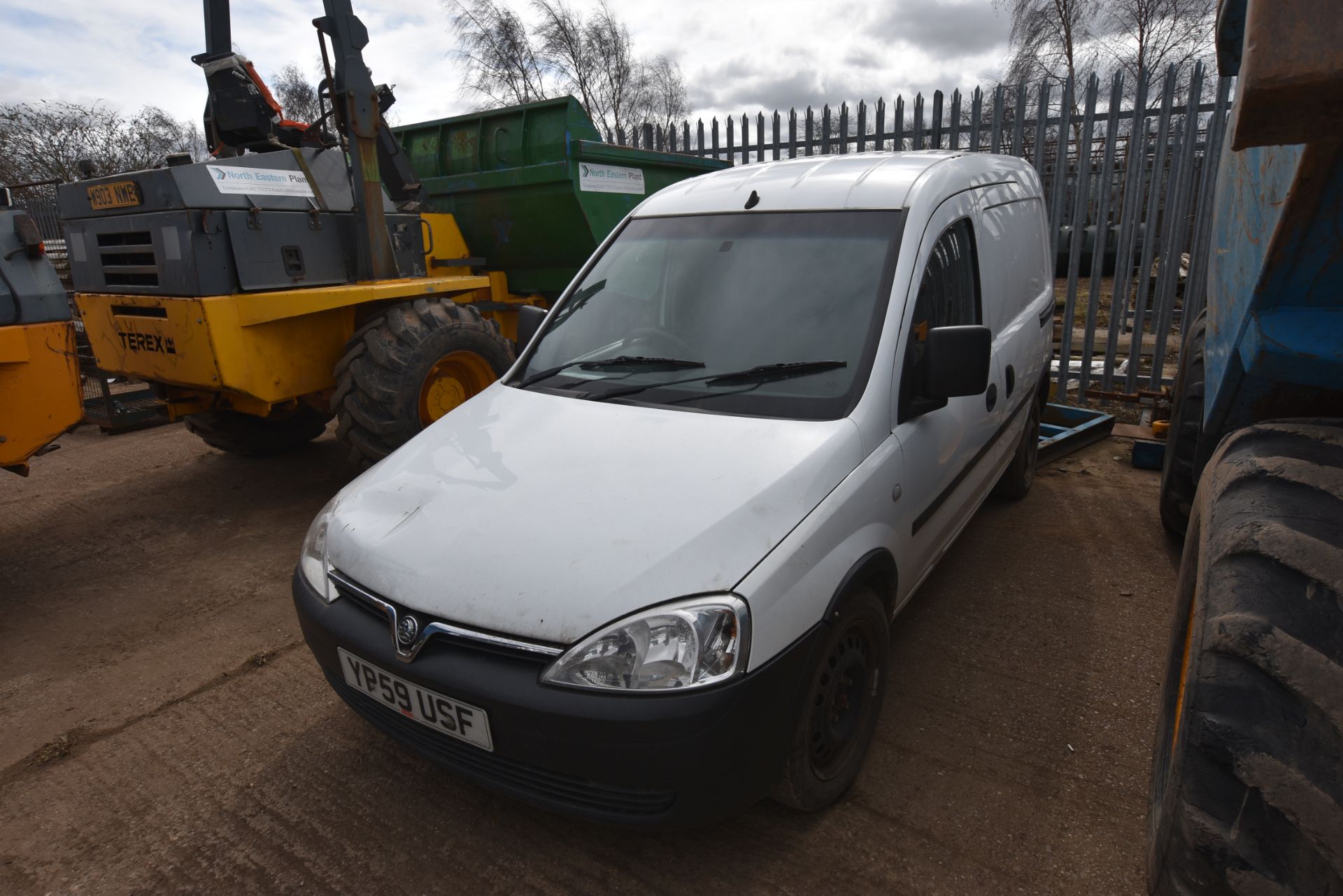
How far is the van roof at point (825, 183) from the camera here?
2.92m

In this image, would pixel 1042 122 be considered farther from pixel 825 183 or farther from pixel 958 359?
pixel 958 359

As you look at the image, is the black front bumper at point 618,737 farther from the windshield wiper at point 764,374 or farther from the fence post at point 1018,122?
the fence post at point 1018,122

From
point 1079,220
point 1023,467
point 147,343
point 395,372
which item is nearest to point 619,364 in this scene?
point 395,372

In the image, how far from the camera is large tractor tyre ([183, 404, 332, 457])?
582 centimetres

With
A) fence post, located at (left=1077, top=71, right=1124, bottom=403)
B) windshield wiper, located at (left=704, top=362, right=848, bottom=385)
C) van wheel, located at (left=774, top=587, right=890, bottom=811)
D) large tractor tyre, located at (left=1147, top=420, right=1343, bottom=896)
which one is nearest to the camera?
large tractor tyre, located at (left=1147, top=420, right=1343, bottom=896)

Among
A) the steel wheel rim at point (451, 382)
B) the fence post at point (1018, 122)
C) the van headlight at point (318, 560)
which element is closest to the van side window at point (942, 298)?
the van headlight at point (318, 560)

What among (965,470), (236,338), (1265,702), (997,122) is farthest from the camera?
(997,122)

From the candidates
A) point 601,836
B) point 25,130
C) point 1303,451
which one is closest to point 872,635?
point 601,836

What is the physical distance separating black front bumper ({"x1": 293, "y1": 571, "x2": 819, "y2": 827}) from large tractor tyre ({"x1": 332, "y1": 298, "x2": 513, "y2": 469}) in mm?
2894

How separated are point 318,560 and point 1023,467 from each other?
12.9 feet

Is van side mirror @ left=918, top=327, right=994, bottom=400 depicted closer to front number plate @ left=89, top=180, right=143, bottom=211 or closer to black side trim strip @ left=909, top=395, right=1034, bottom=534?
black side trim strip @ left=909, top=395, right=1034, bottom=534

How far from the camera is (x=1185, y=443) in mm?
3738

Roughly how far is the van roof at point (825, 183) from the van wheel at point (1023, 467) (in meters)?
1.62

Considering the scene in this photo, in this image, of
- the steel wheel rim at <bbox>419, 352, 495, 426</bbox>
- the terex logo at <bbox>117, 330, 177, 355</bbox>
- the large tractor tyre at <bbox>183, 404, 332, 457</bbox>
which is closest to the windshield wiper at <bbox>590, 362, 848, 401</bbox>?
the steel wheel rim at <bbox>419, 352, 495, 426</bbox>
